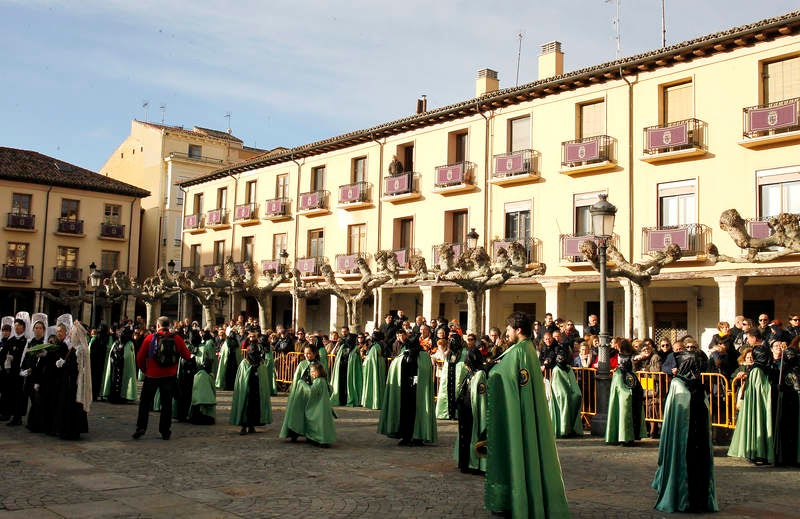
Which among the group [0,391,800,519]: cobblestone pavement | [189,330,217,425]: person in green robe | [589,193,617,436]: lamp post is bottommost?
[0,391,800,519]: cobblestone pavement

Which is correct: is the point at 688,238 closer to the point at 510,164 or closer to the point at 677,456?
the point at 510,164

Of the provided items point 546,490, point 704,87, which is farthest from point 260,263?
point 546,490

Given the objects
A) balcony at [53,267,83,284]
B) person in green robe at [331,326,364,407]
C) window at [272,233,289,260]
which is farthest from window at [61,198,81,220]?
person in green robe at [331,326,364,407]

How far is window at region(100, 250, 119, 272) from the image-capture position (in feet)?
160

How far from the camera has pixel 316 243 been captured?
121 ft

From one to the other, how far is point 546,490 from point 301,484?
3.04 m

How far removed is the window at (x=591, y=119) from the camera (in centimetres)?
2620

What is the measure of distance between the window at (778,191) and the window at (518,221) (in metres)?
7.92

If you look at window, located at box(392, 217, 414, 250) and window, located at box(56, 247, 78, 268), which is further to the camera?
window, located at box(56, 247, 78, 268)

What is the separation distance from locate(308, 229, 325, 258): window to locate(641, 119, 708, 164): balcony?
1669 cm

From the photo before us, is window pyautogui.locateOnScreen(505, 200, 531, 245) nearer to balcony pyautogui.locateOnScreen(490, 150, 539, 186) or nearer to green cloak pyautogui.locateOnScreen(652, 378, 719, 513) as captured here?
balcony pyautogui.locateOnScreen(490, 150, 539, 186)

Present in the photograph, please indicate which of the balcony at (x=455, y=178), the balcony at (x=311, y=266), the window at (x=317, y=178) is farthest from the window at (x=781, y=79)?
the window at (x=317, y=178)

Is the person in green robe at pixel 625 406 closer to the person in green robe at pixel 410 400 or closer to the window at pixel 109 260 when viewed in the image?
the person in green robe at pixel 410 400

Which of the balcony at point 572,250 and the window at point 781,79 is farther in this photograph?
the balcony at point 572,250
